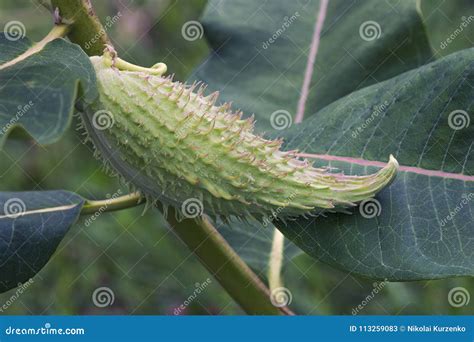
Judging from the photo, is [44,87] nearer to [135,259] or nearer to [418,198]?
[418,198]

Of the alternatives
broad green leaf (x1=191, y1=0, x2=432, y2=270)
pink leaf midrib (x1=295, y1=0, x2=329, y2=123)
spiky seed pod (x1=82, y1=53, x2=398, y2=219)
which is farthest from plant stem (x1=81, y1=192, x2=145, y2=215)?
pink leaf midrib (x1=295, y1=0, x2=329, y2=123)

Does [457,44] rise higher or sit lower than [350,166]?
higher

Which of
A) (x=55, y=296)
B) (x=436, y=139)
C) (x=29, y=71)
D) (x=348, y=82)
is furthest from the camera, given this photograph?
(x=55, y=296)

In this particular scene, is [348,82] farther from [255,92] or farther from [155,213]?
[155,213]

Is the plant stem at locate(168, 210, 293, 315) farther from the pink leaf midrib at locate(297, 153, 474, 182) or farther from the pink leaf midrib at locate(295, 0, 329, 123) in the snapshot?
the pink leaf midrib at locate(295, 0, 329, 123)

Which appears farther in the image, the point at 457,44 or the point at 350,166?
the point at 457,44

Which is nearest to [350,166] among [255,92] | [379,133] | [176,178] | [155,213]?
[379,133]

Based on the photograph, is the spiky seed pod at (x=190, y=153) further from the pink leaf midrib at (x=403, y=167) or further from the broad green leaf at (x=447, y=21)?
the broad green leaf at (x=447, y=21)
